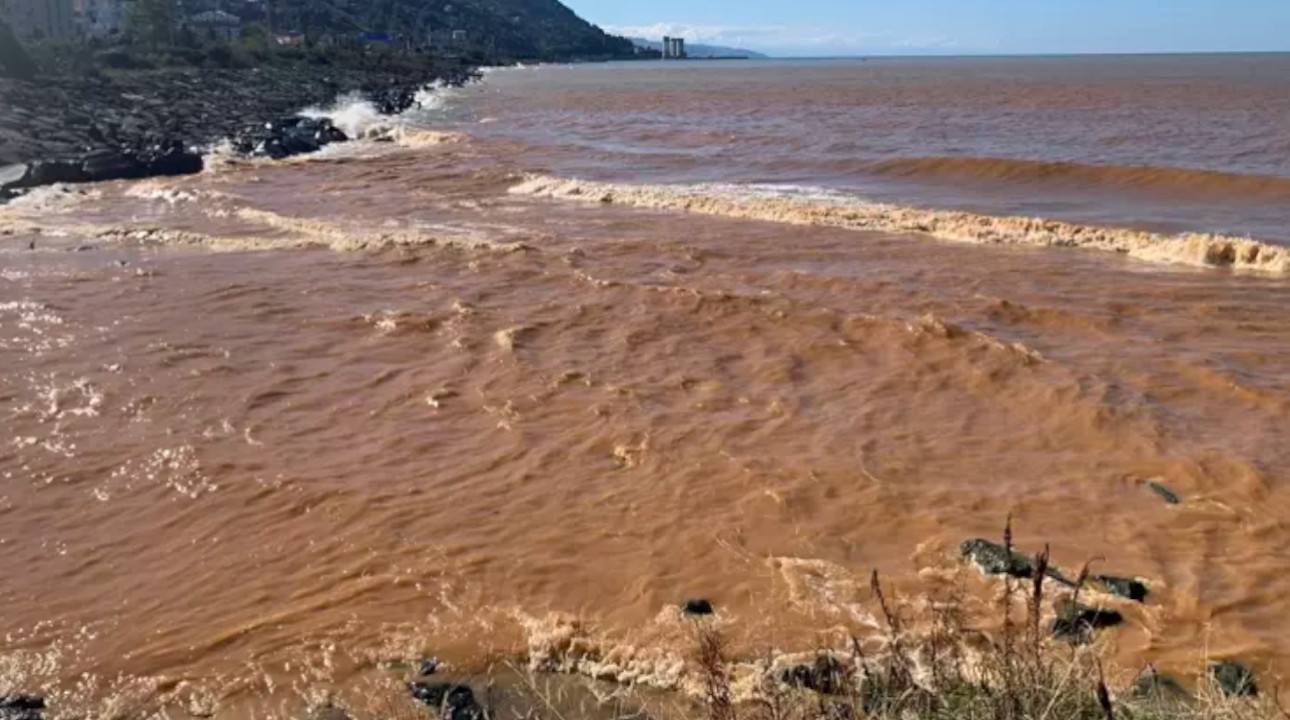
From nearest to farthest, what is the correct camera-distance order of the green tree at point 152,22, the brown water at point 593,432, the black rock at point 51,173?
the brown water at point 593,432
the black rock at point 51,173
the green tree at point 152,22

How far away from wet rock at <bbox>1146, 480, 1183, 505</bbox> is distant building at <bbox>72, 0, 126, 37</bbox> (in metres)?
124

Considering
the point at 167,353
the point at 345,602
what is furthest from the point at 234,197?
the point at 345,602

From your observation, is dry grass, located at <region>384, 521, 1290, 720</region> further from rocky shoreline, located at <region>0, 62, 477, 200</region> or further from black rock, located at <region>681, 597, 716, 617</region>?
rocky shoreline, located at <region>0, 62, 477, 200</region>

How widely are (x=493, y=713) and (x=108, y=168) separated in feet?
83.9

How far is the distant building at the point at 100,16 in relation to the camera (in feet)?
377

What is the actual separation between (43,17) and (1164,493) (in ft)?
379

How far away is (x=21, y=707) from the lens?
16.9 feet

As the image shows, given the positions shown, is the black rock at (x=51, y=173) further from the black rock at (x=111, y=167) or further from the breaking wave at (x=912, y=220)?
the breaking wave at (x=912, y=220)

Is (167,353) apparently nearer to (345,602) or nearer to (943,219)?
(345,602)

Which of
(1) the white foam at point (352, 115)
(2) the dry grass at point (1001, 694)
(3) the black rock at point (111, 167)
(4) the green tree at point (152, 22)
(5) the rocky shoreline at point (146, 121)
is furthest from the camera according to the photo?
(4) the green tree at point (152, 22)

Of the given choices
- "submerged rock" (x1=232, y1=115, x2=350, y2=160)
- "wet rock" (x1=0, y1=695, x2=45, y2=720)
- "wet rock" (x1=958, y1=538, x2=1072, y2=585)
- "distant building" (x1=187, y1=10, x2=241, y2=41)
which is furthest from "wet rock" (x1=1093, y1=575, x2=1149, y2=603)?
"distant building" (x1=187, y1=10, x2=241, y2=41)

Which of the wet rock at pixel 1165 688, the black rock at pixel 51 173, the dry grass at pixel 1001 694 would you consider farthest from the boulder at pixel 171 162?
the wet rock at pixel 1165 688

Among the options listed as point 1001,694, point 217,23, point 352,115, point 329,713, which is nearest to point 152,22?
point 352,115

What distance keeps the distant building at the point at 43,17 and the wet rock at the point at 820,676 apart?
97.8 metres
